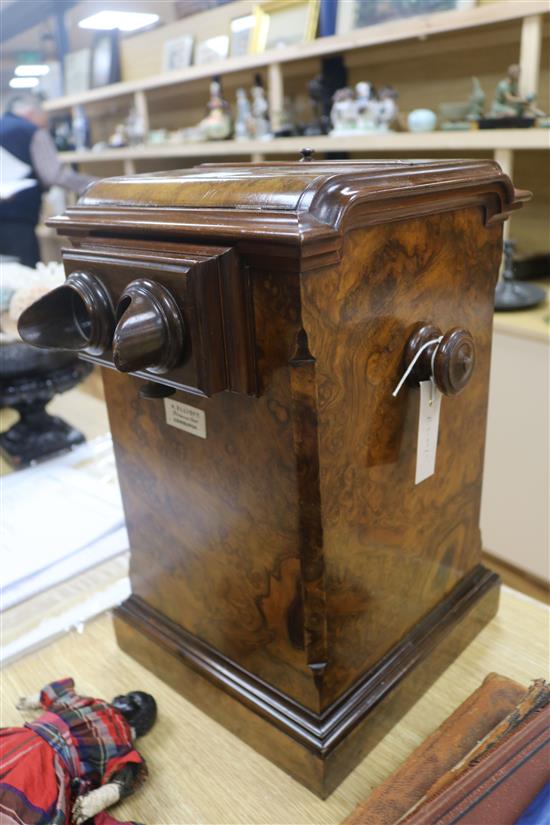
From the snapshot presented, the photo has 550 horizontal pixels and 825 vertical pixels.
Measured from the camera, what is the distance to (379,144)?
2092mm

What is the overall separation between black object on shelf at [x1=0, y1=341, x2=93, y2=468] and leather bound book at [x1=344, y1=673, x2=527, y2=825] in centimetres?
88

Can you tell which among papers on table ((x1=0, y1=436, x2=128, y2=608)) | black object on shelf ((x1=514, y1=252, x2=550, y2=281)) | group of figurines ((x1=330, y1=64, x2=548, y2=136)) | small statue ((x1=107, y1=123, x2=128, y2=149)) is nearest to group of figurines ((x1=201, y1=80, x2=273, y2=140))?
group of figurines ((x1=330, y1=64, x2=548, y2=136))

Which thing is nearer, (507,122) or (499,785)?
(499,785)

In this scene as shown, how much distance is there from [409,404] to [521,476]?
1325mm

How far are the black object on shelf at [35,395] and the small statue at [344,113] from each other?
142 cm

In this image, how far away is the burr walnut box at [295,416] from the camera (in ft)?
1.74

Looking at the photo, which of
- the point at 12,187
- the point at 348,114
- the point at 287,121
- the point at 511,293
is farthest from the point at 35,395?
the point at 287,121

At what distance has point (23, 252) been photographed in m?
1.43

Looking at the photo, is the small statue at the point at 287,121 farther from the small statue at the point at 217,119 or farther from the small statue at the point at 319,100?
the small statue at the point at 217,119

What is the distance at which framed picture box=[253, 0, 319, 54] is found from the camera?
2.24 metres

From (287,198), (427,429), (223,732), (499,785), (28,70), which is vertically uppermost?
(28,70)

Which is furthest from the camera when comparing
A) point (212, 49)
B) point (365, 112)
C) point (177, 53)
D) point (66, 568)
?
point (177, 53)

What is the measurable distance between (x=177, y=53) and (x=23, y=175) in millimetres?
1797

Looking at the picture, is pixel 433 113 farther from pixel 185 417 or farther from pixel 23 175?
pixel 185 417
